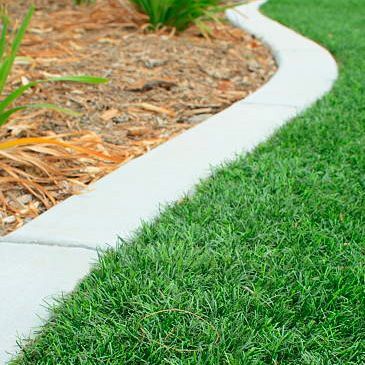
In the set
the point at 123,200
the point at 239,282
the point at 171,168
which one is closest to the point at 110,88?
the point at 171,168

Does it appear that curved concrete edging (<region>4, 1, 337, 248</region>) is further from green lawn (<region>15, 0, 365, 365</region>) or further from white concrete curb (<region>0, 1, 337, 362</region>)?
green lawn (<region>15, 0, 365, 365</region>)

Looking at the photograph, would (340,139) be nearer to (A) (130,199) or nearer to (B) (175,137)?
(B) (175,137)

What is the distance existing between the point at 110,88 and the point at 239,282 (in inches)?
98.8

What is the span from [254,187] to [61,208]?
811 millimetres

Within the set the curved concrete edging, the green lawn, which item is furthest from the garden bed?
the green lawn

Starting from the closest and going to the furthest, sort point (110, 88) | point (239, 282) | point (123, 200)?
point (239, 282)
point (123, 200)
point (110, 88)

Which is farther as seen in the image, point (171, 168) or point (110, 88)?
point (110, 88)

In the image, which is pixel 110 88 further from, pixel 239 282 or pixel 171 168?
pixel 239 282

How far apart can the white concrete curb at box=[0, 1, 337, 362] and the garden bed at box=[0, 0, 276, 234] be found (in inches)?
8.5

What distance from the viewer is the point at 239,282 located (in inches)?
80.3

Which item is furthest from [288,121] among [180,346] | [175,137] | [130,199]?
[180,346]

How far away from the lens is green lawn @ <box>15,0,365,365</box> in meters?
1.76

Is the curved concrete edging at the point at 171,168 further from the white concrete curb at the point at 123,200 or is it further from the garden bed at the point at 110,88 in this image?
the garden bed at the point at 110,88

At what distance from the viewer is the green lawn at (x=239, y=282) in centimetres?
176
